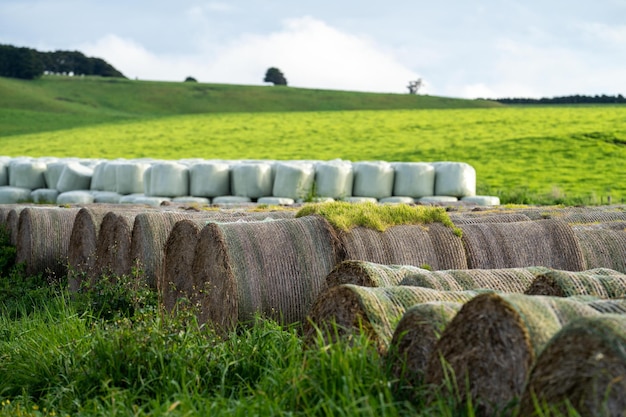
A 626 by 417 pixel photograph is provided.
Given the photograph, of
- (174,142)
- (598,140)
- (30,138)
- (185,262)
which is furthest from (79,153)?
(185,262)

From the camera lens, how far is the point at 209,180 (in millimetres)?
18625

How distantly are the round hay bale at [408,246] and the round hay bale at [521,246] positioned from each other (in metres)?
0.20

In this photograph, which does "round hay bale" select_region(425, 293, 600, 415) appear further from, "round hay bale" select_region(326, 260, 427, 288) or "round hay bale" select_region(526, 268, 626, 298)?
"round hay bale" select_region(326, 260, 427, 288)

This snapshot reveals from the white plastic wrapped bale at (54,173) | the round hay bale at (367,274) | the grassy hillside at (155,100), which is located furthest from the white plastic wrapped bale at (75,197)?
the grassy hillside at (155,100)

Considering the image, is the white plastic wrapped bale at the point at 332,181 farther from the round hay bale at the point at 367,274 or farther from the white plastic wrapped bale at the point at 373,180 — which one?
the round hay bale at the point at 367,274

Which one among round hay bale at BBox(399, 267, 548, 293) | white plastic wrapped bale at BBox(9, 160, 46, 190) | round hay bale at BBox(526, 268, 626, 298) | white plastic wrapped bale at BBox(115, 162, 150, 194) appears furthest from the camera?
white plastic wrapped bale at BBox(9, 160, 46, 190)

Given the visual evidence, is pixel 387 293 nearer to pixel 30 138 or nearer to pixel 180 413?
pixel 180 413

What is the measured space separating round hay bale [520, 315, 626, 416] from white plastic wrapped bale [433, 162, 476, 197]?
51.7 feet

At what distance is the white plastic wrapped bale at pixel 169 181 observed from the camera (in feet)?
61.3

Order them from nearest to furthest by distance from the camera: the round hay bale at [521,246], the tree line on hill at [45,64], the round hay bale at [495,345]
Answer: the round hay bale at [495,345], the round hay bale at [521,246], the tree line on hill at [45,64]

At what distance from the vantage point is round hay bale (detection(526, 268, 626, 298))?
5.00 meters

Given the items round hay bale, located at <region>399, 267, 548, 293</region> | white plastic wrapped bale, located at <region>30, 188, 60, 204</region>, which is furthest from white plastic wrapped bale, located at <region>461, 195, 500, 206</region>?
round hay bale, located at <region>399, 267, 548, 293</region>

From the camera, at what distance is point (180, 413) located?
13.9 ft

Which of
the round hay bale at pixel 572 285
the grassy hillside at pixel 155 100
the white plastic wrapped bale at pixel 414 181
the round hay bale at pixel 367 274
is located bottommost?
the grassy hillside at pixel 155 100
